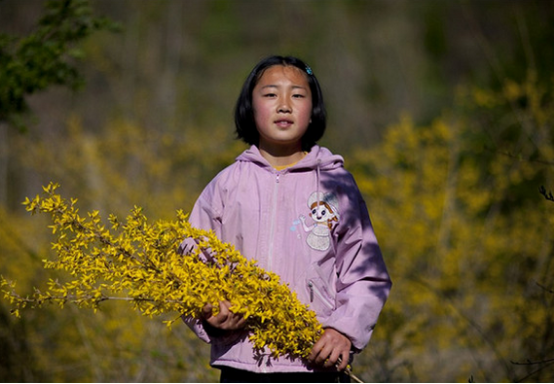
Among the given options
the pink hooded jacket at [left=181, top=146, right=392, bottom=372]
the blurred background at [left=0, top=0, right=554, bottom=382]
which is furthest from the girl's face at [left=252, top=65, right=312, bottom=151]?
the blurred background at [left=0, top=0, right=554, bottom=382]

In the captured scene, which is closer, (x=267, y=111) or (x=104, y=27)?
(x=267, y=111)

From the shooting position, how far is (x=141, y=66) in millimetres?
13641

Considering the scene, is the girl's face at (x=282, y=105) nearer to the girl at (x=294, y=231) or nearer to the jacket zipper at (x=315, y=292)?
the girl at (x=294, y=231)

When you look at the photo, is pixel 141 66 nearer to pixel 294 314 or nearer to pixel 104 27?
pixel 104 27

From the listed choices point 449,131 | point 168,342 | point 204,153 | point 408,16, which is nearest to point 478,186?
point 449,131

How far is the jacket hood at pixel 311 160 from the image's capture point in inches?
89.0

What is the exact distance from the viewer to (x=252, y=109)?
7.87 ft

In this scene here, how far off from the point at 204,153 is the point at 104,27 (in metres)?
3.48

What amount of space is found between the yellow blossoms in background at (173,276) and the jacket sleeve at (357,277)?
0.12 m

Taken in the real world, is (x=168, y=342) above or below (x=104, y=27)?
below

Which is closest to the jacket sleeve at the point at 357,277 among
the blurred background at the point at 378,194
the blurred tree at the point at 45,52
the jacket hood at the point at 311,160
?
the jacket hood at the point at 311,160

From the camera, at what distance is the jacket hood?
2.26 meters

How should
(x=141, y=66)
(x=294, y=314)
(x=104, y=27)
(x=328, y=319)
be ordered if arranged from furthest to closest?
(x=141, y=66), (x=104, y=27), (x=328, y=319), (x=294, y=314)

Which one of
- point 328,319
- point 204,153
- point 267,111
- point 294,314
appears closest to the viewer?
point 294,314
